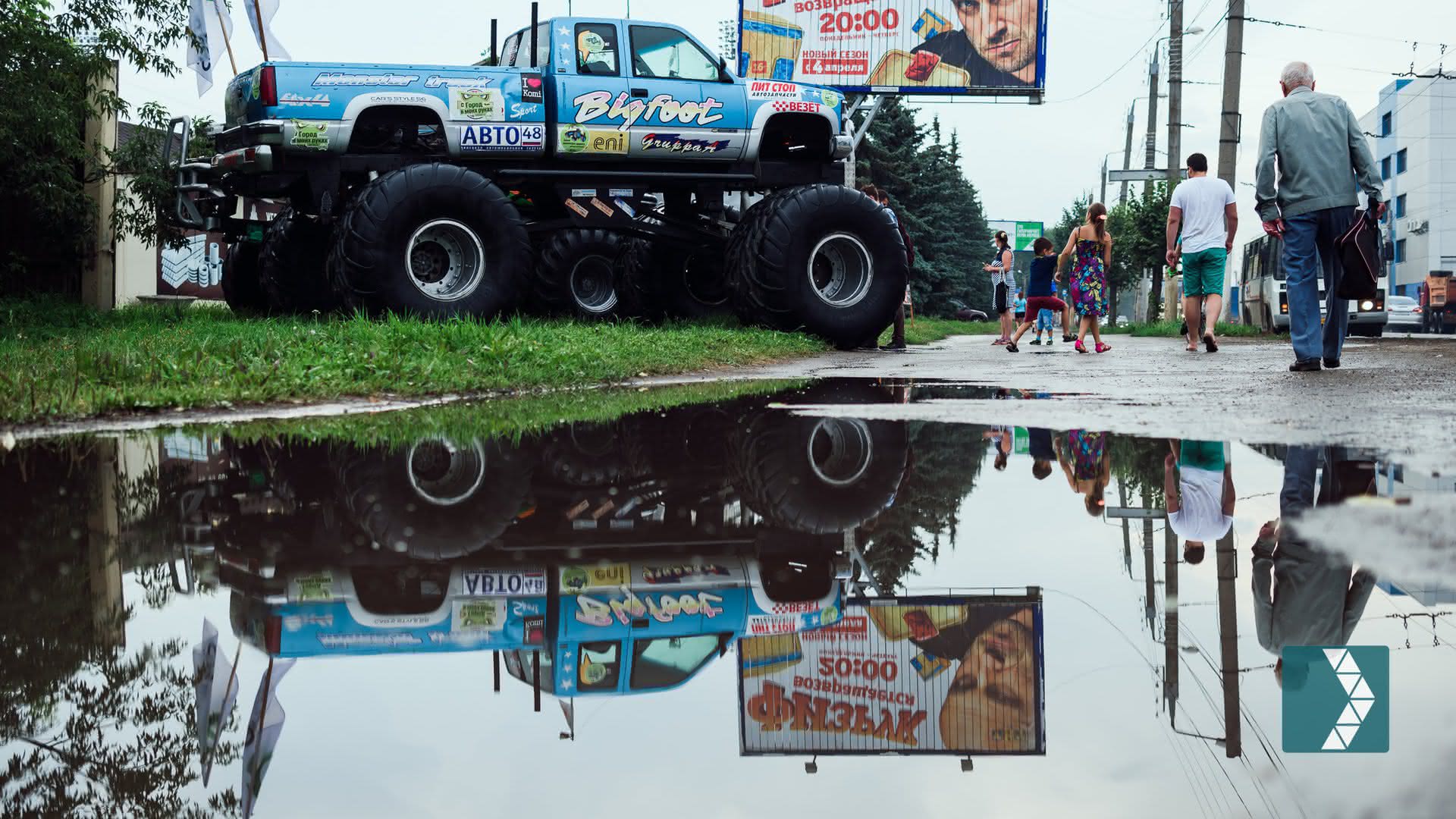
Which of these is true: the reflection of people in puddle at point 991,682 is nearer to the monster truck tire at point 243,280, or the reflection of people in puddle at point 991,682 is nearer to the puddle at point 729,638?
the puddle at point 729,638

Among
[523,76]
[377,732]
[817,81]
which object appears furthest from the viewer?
[817,81]

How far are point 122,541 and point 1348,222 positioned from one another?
8731mm

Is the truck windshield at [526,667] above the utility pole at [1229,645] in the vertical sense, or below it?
below

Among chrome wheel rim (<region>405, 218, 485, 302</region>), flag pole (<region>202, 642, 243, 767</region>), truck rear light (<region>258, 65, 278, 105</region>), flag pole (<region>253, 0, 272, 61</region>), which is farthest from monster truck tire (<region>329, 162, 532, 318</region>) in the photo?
flag pole (<region>202, 642, 243, 767</region>)

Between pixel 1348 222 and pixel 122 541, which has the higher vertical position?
pixel 1348 222

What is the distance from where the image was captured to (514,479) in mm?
4582

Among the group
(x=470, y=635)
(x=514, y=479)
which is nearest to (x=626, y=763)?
(x=470, y=635)

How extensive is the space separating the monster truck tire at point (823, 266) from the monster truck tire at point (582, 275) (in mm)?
2146

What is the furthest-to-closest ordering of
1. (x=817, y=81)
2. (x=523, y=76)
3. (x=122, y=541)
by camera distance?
(x=817, y=81) < (x=523, y=76) < (x=122, y=541)

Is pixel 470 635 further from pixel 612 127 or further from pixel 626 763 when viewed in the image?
pixel 612 127

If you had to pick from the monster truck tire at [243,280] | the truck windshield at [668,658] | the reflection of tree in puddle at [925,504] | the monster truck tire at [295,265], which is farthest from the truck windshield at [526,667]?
the monster truck tire at [243,280]

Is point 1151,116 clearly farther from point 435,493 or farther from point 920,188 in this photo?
point 435,493

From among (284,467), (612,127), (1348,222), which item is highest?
(612,127)

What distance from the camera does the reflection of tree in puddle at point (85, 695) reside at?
1928mm
